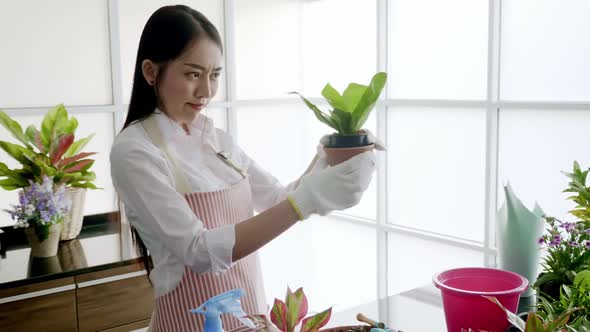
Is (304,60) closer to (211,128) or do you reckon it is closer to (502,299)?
(211,128)

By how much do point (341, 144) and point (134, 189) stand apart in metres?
0.49

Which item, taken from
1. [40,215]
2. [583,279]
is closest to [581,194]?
[583,279]

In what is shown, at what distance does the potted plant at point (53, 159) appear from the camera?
2221mm

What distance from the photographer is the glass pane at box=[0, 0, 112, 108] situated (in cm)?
248

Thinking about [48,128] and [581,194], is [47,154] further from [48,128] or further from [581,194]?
[581,194]

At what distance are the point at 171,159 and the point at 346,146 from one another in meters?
0.49

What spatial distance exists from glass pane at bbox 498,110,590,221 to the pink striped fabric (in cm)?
147

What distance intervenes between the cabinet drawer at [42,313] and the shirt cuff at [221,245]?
1019mm

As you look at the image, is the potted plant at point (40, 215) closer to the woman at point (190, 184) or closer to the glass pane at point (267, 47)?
the woman at point (190, 184)

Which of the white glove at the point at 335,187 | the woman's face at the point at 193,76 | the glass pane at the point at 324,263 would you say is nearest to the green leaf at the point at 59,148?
the woman's face at the point at 193,76

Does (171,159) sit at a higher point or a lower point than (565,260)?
higher

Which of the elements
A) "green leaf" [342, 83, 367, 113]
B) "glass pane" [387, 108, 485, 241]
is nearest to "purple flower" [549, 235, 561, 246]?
"green leaf" [342, 83, 367, 113]

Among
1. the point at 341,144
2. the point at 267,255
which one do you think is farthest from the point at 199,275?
the point at 267,255

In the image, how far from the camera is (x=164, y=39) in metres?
1.40
